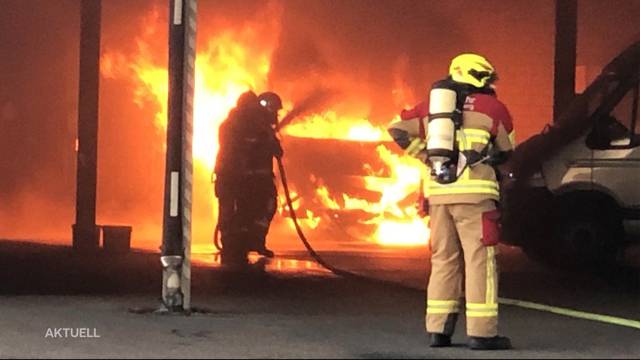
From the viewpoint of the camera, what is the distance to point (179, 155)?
8250 mm

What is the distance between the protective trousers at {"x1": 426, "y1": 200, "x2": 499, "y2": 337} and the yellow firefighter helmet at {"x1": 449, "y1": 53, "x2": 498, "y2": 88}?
0.71 meters

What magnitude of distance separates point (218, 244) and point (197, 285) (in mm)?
3724

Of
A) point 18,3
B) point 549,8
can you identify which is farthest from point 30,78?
point 549,8

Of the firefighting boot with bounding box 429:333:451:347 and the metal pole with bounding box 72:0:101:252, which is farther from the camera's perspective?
the metal pole with bounding box 72:0:101:252

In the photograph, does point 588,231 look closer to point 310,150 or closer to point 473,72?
point 473,72

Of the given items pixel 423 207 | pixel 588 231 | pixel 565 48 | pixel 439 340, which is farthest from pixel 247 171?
pixel 439 340

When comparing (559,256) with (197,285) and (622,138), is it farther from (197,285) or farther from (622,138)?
(197,285)

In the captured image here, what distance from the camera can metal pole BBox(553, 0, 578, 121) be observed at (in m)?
14.1

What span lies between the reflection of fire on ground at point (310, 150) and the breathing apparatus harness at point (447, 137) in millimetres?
9025

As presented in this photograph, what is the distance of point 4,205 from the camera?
58.5 feet

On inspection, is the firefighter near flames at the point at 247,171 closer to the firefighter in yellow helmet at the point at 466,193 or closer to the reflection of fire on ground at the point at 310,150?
the reflection of fire on ground at the point at 310,150

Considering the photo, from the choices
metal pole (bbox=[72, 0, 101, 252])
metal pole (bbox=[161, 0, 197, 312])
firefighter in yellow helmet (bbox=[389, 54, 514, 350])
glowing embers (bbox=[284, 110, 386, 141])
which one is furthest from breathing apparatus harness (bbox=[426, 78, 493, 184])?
glowing embers (bbox=[284, 110, 386, 141])

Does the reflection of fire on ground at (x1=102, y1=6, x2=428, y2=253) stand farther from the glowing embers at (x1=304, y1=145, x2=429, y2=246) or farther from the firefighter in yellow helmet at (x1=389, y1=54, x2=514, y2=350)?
the firefighter in yellow helmet at (x1=389, y1=54, x2=514, y2=350)

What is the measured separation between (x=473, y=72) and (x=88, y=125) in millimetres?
7553
